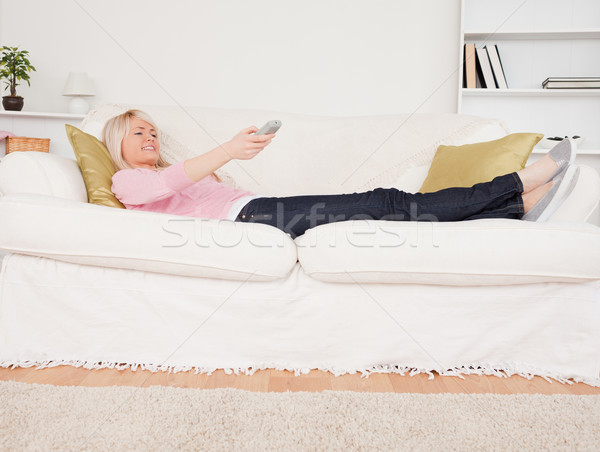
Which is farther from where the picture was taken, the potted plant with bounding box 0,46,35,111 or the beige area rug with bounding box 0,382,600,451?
the potted plant with bounding box 0,46,35,111

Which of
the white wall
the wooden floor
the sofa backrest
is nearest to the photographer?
the wooden floor

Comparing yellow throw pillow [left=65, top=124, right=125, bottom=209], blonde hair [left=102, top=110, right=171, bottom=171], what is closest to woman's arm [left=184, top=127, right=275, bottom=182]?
yellow throw pillow [left=65, top=124, right=125, bottom=209]

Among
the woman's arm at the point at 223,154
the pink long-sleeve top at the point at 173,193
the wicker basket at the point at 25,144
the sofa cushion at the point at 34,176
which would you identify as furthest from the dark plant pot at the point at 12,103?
the woman's arm at the point at 223,154

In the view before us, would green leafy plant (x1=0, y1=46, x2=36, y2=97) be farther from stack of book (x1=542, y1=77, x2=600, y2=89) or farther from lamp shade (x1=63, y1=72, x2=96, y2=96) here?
stack of book (x1=542, y1=77, x2=600, y2=89)

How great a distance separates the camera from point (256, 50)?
10.5ft

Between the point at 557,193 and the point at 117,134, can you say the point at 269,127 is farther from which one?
the point at 557,193

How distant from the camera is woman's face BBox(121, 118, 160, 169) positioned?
72.1 inches

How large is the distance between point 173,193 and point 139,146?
1.27ft

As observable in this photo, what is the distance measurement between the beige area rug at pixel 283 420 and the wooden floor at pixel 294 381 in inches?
3.0

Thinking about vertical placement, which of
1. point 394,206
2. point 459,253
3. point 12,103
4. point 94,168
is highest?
point 12,103

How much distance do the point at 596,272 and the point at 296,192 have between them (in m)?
1.16

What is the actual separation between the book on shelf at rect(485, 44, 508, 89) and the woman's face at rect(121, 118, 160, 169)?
7.39 feet

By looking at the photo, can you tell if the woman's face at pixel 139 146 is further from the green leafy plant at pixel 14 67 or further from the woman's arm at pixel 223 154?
the green leafy plant at pixel 14 67

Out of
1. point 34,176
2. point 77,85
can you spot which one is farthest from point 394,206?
point 77,85
